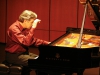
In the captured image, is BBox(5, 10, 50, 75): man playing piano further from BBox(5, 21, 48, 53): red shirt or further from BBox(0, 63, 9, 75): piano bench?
BBox(0, 63, 9, 75): piano bench

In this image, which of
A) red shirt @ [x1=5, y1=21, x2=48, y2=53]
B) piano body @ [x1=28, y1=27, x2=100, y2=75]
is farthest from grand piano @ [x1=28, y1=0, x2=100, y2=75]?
red shirt @ [x1=5, y1=21, x2=48, y2=53]

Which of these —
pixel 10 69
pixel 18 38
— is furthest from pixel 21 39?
pixel 10 69

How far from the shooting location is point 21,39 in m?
4.25

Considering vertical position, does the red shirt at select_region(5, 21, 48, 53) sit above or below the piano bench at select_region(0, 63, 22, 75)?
above

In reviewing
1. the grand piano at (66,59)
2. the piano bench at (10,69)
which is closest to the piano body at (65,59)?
the grand piano at (66,59)

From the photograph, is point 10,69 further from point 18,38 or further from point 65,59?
point 65,59

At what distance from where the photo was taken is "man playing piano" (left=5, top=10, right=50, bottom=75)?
13.9 feet

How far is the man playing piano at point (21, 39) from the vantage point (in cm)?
425

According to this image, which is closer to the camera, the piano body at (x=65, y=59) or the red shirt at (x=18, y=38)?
the piano body at (x=65, y=59)

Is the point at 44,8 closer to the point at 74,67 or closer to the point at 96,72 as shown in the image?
the point at 96,72

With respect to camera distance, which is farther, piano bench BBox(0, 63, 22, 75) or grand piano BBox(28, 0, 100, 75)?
piano bench BBox(0, 63, 22, 75)

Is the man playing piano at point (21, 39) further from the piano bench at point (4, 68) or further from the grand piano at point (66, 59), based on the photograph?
the grand piano at point (66, 59)

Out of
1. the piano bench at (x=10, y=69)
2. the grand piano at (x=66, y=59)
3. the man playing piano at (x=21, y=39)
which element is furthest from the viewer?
the man playing piano at (x=21, y=39)

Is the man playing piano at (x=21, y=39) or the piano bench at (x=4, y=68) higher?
the man playing piano at (x=21, y=39)
